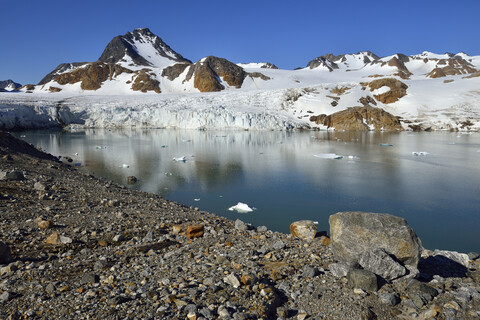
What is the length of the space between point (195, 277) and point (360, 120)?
47840mm

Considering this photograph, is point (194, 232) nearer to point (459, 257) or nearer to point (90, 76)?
point (459, 257)

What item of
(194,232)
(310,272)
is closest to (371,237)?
(310,272)

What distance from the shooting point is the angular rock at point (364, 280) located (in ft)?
11.7

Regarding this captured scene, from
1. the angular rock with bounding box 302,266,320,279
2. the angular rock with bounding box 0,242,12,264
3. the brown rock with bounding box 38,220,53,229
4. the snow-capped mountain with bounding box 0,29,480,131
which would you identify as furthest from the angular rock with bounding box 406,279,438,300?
the snow-capped mountain with bounding box 0,29,480,131

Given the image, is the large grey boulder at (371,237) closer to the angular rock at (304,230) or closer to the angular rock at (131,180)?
the angular rock at (304,230)

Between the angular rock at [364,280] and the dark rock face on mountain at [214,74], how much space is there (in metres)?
70.3

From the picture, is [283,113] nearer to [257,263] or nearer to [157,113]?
[157,113]

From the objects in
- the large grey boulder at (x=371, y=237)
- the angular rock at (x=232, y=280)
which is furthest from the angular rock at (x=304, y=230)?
the angular rock at (x=232, y=280)

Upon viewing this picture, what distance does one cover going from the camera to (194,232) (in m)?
5.55

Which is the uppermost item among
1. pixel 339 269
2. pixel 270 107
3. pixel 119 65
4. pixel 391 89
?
pixel 119 65

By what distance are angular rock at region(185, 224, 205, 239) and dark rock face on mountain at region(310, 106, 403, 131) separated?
44.7 metres

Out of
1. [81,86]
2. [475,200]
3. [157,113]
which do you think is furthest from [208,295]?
[81,86]

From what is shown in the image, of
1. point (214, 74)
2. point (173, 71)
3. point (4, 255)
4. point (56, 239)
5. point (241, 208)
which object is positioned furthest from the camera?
point (214, 74)

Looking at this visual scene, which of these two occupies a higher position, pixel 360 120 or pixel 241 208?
pixel 360 120
